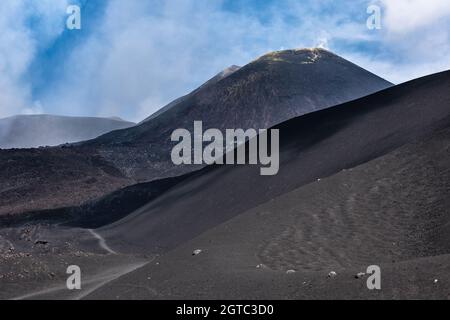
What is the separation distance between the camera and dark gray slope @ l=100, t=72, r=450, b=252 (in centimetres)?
2609

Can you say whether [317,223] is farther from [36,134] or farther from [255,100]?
[36,134]

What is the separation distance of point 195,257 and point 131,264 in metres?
8.32

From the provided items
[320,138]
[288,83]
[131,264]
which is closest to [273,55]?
[288,83]

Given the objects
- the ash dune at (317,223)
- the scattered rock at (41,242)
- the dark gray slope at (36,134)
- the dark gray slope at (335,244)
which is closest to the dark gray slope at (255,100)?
the scattered rock at (41,242)

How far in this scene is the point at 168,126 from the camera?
9475 centimetres

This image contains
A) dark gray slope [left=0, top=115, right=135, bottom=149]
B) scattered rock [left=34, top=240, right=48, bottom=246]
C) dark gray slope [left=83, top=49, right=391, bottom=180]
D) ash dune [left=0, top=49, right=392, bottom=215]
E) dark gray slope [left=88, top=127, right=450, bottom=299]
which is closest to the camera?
dark gray slope [left=88, top=127, right=450, bottom=299]

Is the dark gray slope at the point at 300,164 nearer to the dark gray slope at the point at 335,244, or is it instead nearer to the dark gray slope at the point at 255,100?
the dark gray slope at the point at 335,244

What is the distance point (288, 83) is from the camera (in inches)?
4107

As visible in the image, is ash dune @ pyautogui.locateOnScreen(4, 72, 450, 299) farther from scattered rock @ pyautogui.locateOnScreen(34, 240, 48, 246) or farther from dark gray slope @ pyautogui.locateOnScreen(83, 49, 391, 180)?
dark gray slope @ pyautogui.locateOnScreen(83, 49, 391, 180)

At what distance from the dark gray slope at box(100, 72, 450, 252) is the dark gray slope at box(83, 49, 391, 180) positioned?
38.4 metres

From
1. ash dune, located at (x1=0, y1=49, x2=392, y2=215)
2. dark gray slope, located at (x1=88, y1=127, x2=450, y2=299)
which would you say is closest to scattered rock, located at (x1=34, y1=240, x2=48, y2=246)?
ash dune, located at (x1=0, y1=49, x2=392, y2=215)

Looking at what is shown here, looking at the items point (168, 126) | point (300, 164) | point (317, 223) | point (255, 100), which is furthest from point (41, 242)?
point (255, 100)

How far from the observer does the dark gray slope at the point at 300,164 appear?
2609 centimetres

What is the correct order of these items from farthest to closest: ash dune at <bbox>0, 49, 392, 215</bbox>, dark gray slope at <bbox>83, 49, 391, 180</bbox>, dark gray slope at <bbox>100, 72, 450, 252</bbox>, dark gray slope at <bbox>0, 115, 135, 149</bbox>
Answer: dark gray slope at <bbox>0, 115, 135, 149</bbox> < dark gray slope at <bbox>83, 49, 391, 180</bbox> < ash dune at <bbox>0, 49, 392, 215</bbox> < dark gray slope at <bbox>100, 72, 450, 252</bbox>
